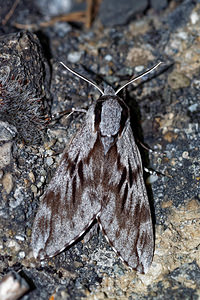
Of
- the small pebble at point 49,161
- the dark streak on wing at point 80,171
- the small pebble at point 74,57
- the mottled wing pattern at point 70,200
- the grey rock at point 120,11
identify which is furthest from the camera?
the grey rock at point 120,11

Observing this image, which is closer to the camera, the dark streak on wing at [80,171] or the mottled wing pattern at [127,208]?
the mottled wing pattern at [127,208]

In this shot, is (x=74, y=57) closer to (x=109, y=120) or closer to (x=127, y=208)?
(x=109, y=120)

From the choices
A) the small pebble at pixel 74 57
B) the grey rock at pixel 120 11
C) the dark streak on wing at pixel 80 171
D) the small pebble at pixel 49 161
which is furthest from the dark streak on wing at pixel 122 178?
the grey rock at pixel 120 11

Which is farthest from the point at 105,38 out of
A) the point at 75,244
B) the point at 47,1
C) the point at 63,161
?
the point at 75,244

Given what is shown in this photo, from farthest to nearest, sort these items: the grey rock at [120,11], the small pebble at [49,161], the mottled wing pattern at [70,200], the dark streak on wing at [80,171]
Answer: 1. the grey rock at [120,11]
2. the small pebble at [49,161]
3. the dark streak on wing at [80,171]
4. the mottled wing pattern at [70,200]

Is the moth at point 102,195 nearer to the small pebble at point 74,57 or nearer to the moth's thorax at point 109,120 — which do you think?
the moth's thorax at point 109,120

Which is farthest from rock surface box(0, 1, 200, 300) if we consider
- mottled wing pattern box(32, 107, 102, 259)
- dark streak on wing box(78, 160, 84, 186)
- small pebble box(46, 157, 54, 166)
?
dark streak on wing box(78, 160, 84, 186)

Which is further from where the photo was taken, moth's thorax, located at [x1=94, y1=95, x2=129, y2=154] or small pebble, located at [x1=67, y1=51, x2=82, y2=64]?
small pebble, located at [x1=67, y1=51, x2=82, y2=64]

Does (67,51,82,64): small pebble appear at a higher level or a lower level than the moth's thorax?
higher

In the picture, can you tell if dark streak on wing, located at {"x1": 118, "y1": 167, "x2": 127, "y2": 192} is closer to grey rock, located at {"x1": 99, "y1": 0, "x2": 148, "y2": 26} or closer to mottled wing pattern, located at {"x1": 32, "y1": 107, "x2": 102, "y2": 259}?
mottled wing pattern, located at {"x1": 32, "y1": 107, "x2": 102, "y2": 259}
